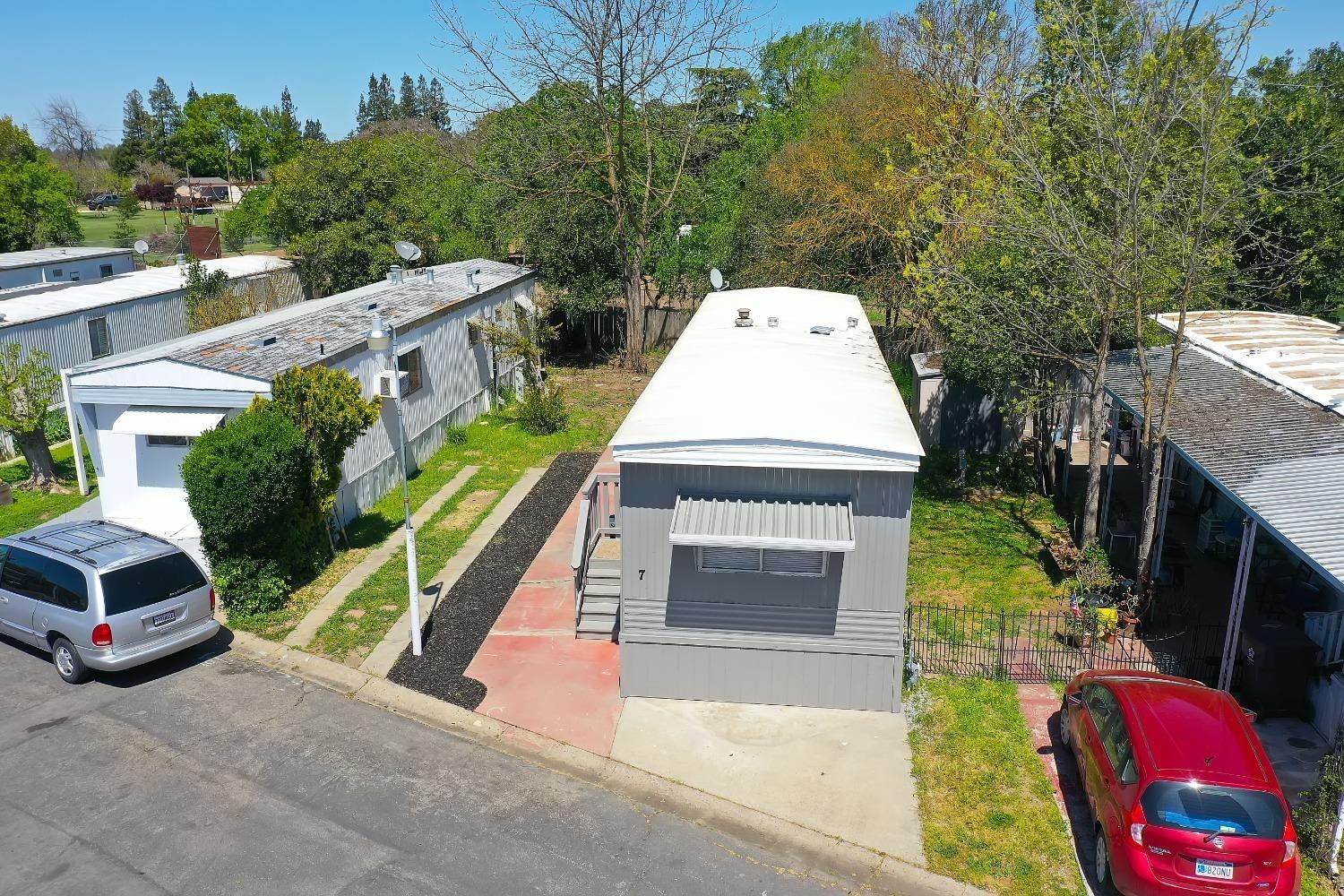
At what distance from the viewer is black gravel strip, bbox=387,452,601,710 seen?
11.8 metres

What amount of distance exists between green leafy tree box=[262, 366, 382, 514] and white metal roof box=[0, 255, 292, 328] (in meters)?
11.3

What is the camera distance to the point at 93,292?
25.7 metres

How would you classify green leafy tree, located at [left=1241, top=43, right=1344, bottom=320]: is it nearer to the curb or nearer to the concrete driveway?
the concrete driveway

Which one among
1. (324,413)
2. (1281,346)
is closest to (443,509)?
(324,413)

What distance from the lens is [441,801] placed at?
9.56 metres

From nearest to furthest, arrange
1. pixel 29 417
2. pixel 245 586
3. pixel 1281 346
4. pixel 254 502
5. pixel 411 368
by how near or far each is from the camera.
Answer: pixel 254 502 → pixel 245 586 → pixel 1281 346 → pixel 29 417 → pixel 411 368

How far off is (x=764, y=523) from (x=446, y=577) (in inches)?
244

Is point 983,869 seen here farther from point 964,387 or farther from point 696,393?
point 964,387

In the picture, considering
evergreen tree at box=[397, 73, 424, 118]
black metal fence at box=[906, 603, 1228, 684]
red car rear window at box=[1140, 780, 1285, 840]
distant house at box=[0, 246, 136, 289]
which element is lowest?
black metal fence at box=[906, 603, 1228, 684]

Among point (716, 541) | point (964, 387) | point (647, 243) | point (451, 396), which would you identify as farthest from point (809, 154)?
point (716, 541)

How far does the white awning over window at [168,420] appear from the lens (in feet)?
47.1

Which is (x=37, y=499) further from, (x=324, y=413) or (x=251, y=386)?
(x=324, y=413)

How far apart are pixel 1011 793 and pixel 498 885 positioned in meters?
5.08

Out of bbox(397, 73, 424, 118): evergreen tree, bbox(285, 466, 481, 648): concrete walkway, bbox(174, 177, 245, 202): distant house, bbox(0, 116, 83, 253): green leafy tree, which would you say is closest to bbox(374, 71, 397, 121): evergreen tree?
bbox(397, 73, 424, 118): evergreen tree
